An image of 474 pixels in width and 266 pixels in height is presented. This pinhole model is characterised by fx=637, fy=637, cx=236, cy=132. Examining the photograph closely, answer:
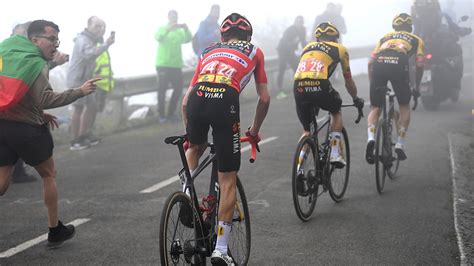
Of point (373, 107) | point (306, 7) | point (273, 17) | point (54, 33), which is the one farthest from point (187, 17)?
point (54, 33)

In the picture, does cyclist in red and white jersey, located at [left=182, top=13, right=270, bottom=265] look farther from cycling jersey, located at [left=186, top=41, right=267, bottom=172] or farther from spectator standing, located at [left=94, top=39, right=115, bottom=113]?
spectator standing, located at [left=94, top=39, right=115, bottom=113]

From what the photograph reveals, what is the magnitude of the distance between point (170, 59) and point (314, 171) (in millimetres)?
7155

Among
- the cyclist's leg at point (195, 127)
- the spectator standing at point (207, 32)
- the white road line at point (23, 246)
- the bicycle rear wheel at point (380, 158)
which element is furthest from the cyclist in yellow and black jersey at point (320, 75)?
the spectator standing at point (207, 32)

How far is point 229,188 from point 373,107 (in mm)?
3811

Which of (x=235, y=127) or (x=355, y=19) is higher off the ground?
(x=235, y=127)

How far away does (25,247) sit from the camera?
18.0ft

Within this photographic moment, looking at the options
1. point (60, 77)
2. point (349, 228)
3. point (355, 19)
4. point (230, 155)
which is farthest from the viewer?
point (355, 19)

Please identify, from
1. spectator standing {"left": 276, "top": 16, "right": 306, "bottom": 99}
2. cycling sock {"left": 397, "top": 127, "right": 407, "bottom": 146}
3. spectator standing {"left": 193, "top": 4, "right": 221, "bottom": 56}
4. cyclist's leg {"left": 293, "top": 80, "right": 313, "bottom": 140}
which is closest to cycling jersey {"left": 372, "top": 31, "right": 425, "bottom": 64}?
cycling sock {"left": 397, "top": 127, "right": 407, "bottom": 146}

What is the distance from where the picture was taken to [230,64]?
4.45 m

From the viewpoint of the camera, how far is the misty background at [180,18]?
24000 millimetres

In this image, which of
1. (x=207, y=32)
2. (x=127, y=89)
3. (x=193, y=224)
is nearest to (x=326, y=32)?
(x=193, y=224)

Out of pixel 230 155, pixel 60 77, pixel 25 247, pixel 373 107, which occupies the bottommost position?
pixel 60 77

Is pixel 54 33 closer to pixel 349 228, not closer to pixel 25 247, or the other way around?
pixel 25 247

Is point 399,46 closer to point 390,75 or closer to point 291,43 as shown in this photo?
point 390,75
